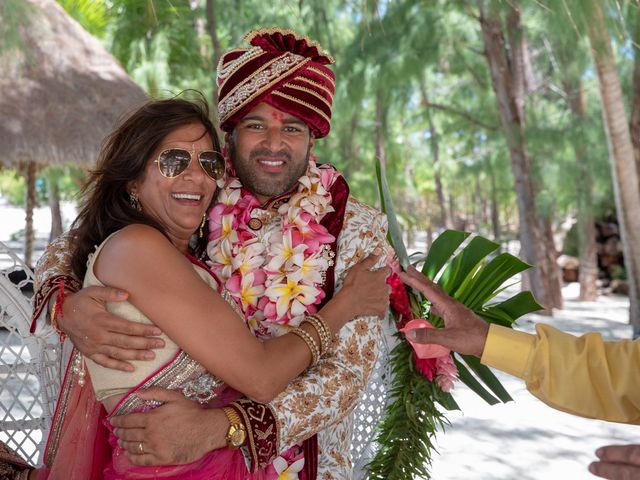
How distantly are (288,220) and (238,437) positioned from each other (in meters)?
0.71

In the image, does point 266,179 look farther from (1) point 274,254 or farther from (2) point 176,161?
(2) point 176,161


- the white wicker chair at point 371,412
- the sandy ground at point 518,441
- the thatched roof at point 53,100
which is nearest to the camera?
the white wicker chair at point 371,412

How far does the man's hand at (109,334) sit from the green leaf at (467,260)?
38.1 inches

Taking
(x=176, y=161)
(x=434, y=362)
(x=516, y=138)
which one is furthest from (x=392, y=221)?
(x=516, y=138)

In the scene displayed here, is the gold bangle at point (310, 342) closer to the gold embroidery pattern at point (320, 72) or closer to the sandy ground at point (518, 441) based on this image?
the gold embroidery pattern at point (320, 72)

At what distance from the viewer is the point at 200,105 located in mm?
2135

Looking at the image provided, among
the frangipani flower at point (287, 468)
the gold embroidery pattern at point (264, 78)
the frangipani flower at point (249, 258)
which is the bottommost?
the frangipani flower at point (287, 468)

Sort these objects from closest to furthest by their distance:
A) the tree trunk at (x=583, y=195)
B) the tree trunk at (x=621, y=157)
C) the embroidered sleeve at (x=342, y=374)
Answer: the embroidered sleeve at (x=342, y=374)
the tree trunk at (x=621, y=157)
the tree trunk at (x=583, y=195)

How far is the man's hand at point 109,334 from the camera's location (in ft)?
5.73

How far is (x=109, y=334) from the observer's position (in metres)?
1.78

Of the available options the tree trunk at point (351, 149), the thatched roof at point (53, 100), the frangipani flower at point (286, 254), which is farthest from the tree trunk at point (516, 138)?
the frangipani flower at point (286, 254)

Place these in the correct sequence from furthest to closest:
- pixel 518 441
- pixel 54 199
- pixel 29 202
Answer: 1. pixel 54 199
2. pixel 29 202
3. pixel 518 441

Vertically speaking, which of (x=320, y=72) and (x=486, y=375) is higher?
(x=320, y=72)

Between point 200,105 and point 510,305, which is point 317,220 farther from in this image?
point 510,305
